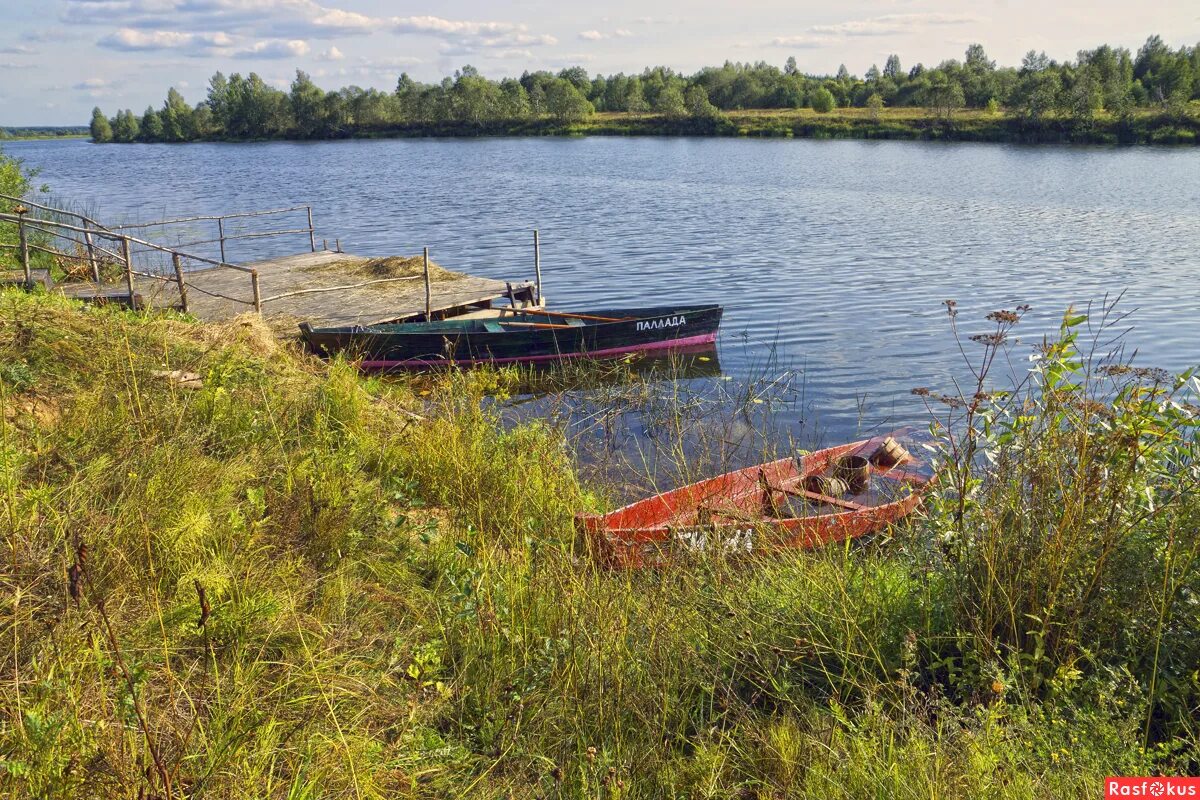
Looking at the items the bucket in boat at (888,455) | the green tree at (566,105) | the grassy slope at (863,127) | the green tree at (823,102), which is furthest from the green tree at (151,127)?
the bucket in boat at (888,455)

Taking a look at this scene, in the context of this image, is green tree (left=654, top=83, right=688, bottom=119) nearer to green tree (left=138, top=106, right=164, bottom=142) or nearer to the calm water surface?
the calm water surface

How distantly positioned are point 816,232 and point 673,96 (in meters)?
81.2

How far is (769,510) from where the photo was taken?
26.5ft

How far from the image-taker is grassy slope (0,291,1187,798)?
3107mm

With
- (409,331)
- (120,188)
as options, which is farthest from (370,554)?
(120,188)

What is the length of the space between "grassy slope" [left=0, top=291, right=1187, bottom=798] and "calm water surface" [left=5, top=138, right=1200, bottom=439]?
462 cm

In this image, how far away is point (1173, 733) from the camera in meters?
3.54

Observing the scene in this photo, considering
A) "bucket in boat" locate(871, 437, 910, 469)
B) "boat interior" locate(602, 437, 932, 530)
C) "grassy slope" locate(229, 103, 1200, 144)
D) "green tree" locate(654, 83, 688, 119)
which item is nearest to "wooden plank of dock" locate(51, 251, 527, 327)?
"boat interior" locate(602, 437, 932, 530)

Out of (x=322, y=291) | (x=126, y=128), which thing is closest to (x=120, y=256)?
(x=322, y=291)

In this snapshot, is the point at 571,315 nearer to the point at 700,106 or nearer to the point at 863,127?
the point at 863,127

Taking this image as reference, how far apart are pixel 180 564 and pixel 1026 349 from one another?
16.8m

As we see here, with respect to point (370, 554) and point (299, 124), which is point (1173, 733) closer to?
point (370, 554)

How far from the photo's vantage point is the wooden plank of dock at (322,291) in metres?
16.3

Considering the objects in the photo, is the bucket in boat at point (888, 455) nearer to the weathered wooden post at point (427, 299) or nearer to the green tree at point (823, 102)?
the weathered wooden post at point (427, 299)
